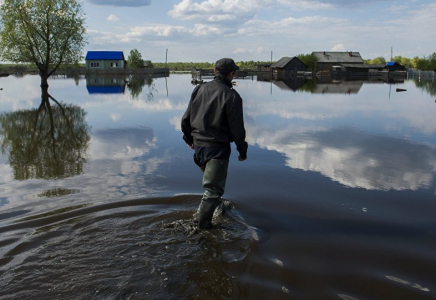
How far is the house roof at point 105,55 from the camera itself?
3504 inches

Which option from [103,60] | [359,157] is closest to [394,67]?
[103,60]

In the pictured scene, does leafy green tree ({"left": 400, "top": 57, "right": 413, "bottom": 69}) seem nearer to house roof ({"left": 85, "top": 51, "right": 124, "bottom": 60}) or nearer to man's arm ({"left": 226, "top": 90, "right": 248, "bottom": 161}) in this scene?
house roof ({"left": 85, "top": 51, "right": 124, "bottom": 60})

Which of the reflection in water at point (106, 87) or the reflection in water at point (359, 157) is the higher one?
the reflection in water at point (106, 87)

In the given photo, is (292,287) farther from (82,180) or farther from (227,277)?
(82,180)

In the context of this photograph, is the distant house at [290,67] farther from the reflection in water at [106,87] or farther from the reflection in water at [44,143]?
the reflection in water at [44,143]

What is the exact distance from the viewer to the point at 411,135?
12.0 m

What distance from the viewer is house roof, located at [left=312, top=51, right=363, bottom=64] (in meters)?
102

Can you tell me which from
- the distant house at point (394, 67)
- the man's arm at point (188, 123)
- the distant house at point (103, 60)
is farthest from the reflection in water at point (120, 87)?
the distant house at point (394, 67)

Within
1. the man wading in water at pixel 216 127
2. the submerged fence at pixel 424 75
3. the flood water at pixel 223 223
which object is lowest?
the flood water at pixel 223 223

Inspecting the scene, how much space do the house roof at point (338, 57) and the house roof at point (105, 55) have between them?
2144 inches

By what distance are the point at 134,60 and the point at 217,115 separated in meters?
97.2

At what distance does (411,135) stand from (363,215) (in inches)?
314

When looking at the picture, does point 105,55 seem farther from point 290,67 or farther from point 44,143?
point 44,143

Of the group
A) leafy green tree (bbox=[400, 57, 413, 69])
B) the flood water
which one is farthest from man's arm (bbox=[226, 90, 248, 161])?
leafy green tree (bbox=[400, 57, 413, 69])
